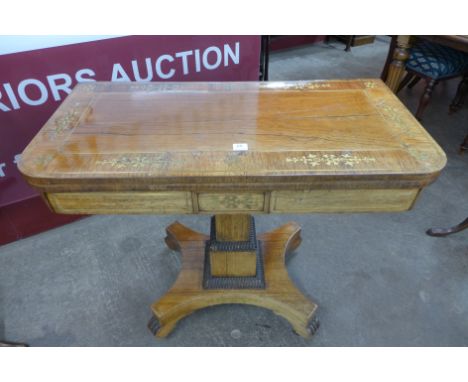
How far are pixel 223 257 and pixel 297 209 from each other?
0.44 metres

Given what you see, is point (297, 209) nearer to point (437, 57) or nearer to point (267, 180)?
point (267, 180)

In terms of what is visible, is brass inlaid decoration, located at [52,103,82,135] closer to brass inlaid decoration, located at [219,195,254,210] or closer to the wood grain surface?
the wood grain surface

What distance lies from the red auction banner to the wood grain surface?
433 mm

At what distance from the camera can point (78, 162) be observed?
2.49ft

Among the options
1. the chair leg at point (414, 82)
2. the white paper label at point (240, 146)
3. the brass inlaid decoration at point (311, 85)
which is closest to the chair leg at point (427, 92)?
the chair leg at point (414, 82)

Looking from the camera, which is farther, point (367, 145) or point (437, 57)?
point (437, 57)

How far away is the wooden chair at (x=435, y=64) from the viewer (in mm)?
2166

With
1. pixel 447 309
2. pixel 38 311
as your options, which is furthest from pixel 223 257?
pixel 447 309

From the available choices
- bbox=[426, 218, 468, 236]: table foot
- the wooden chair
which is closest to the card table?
bbox=[426, 218, 468, 236]: table foot

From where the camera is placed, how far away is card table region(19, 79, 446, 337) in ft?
2.42

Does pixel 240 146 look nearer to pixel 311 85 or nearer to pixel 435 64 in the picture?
pixel 311 85

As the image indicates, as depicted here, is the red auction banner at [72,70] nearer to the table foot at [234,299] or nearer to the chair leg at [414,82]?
the table foot at [234,299]

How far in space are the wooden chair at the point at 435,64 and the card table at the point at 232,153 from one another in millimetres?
1437

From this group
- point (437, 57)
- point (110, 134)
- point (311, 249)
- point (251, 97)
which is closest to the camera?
point (110, 134)
